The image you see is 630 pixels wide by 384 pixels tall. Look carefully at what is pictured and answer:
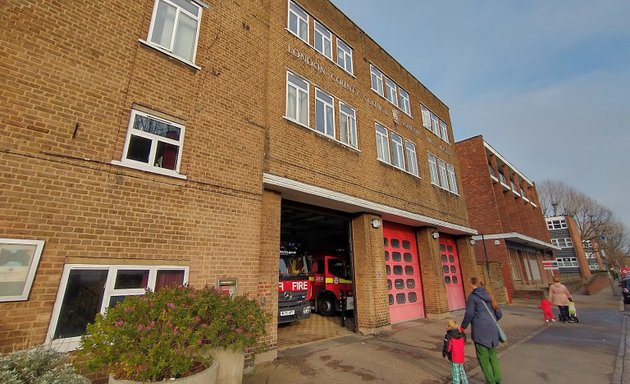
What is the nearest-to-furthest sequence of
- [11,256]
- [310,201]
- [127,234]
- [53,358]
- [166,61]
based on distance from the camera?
1. [53,358]
2. [11,256]
3. [127,234]
4. [166,61]
5. [310,201]

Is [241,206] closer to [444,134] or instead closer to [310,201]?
[310,201]

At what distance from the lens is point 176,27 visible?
21.4 ft

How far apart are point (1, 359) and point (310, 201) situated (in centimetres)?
694

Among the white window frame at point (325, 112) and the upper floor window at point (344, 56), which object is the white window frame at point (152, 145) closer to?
the white window frame at point (325, 112)

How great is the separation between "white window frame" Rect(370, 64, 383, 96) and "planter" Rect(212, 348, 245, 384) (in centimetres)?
1181

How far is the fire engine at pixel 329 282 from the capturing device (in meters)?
12.5

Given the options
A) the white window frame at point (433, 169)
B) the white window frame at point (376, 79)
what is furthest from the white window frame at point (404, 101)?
the white window frame at point (433, 169)

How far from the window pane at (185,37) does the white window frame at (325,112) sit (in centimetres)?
413

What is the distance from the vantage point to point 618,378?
17.2 ft

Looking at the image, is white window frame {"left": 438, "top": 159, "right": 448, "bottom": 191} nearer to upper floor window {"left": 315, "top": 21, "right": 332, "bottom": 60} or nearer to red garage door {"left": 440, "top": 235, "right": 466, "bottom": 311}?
red garage door {"left": 440, "top": 235, "right": 466, "bottom": 311}

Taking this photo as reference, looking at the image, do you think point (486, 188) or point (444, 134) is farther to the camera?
point (486, 188)

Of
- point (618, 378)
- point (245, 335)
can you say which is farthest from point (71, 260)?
point (618, 378)

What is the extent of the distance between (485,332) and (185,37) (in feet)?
28.2

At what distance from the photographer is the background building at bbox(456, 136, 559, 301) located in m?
22.1
